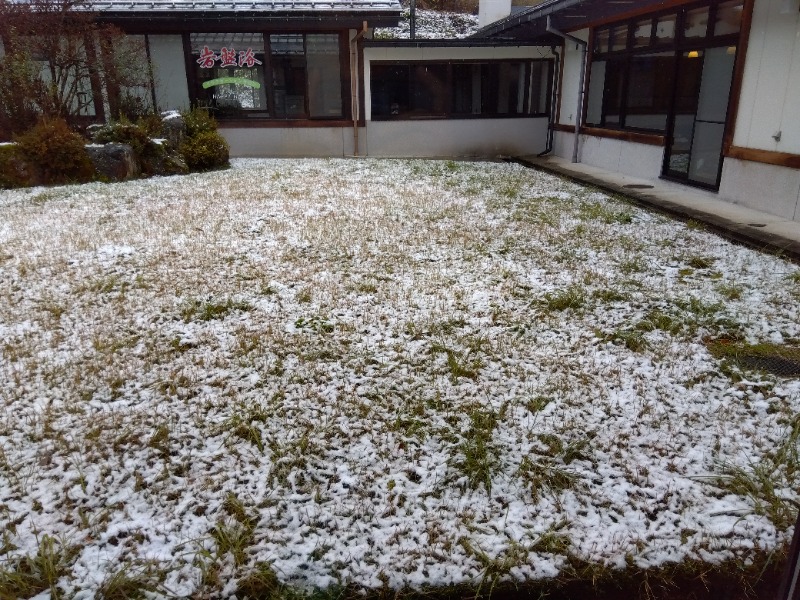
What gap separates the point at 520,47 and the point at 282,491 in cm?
1389

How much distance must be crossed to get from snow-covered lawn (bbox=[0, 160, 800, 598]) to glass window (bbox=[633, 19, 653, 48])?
5.87 meters

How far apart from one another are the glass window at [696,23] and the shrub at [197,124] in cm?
878

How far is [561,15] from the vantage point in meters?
10.8

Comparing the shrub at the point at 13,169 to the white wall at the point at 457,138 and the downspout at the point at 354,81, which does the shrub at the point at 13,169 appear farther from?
the white wall at the point at 457,138

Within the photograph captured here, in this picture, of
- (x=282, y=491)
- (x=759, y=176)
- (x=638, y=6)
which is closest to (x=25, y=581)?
(x=282, y=491)

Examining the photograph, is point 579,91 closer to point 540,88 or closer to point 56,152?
point 540,88

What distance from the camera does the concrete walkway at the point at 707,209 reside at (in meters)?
5.95

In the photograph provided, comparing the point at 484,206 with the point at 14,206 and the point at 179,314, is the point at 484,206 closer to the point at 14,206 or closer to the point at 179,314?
the point at 179,314

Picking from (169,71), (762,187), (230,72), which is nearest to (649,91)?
A: (762,187)

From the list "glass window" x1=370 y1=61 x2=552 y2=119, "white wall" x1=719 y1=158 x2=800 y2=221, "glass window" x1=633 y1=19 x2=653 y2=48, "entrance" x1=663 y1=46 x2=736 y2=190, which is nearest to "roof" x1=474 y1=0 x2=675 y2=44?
"glass window" x1=633 y1=19 x2=653 y2=48

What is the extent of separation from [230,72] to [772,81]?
1113cm

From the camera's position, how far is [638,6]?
31.1ft

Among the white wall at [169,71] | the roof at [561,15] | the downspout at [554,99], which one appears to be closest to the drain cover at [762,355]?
the roof at [561,15]

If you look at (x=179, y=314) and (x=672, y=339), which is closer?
(x=672, y=339)
